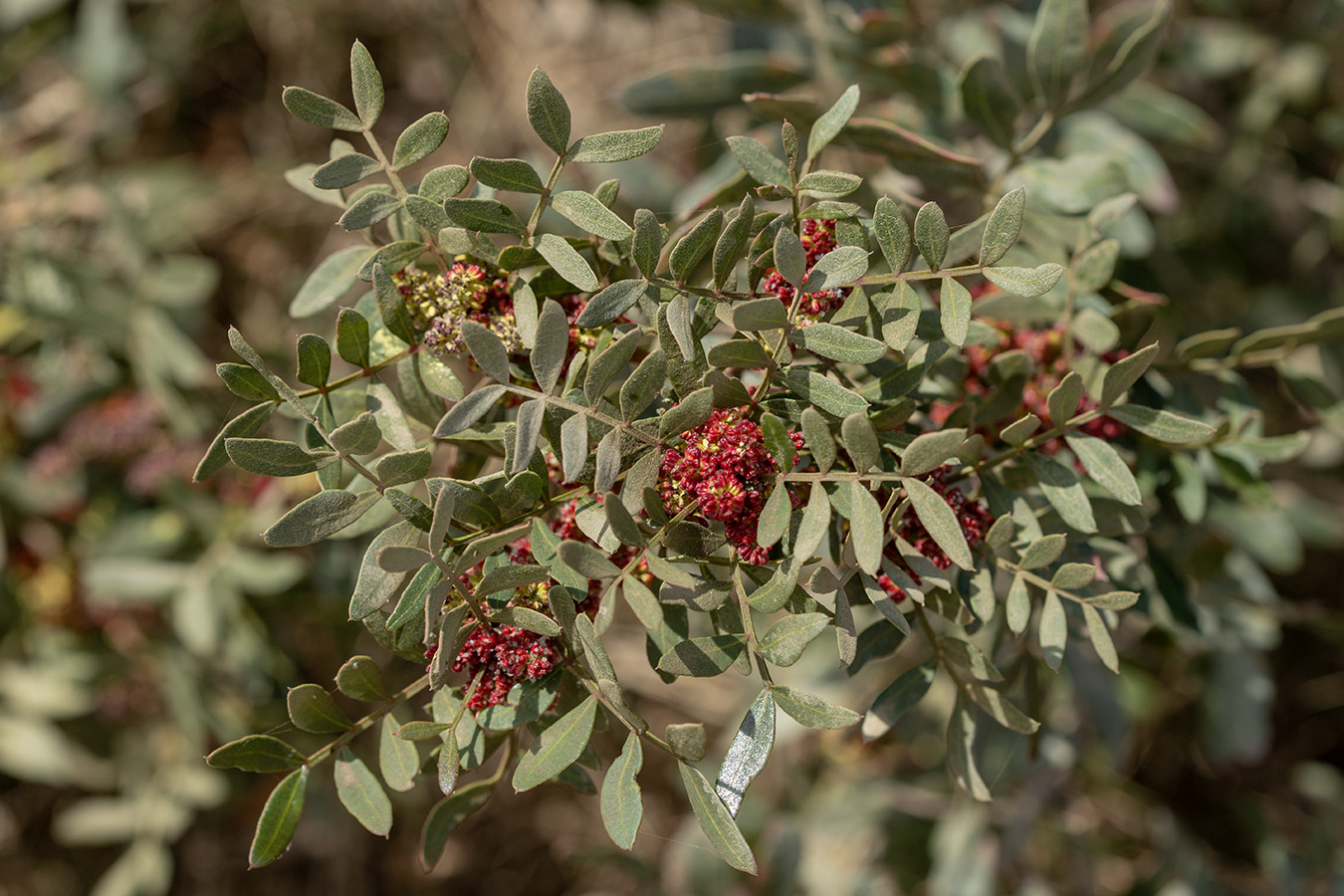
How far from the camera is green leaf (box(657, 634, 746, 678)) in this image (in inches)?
29.0

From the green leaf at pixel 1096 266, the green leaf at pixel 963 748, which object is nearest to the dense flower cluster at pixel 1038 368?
the green leaf at pixel 1096 266

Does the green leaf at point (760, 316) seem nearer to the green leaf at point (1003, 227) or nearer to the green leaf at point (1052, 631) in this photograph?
the green leaf at point (1003, 227)

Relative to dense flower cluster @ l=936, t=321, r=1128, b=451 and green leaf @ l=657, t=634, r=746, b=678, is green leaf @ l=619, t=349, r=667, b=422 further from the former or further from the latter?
dense flower cluster @ l=936, t=321, r=1128, b=451

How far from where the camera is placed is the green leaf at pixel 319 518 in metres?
0.73

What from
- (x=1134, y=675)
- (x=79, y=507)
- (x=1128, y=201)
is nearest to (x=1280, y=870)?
(x=1134, y=675)

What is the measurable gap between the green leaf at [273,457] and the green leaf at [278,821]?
254mm

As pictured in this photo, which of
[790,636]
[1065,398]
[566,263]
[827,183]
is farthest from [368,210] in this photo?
[1065,398]

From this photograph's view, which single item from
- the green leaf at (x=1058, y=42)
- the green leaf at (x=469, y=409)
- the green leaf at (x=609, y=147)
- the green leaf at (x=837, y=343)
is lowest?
the green leaf at (x=1058, y=42)

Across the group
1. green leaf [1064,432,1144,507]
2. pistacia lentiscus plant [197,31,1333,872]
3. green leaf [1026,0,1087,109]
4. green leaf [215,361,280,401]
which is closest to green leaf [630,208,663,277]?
A: pistacia lentiscus plant [197,31,1333,872]

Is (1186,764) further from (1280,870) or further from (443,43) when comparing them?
(443,43)

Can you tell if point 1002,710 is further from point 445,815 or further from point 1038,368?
point 445,815

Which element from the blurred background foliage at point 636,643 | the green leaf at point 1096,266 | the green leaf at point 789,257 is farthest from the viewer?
the blurred background foliage at point 636,643

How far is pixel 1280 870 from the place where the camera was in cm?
185

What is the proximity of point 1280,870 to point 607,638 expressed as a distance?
4.99 feet
